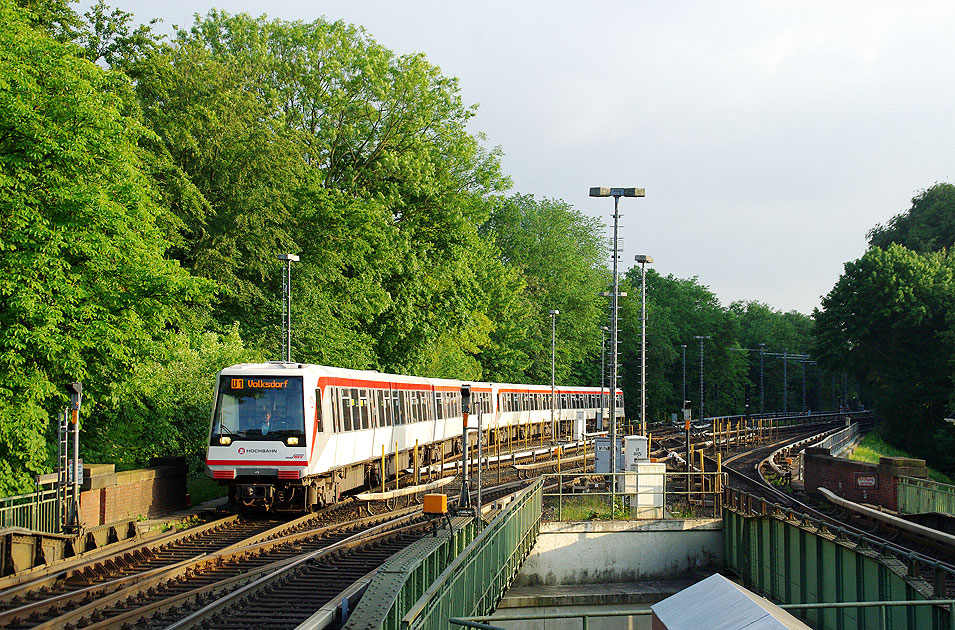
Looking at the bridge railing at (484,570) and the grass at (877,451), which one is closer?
the bridge railing at (484,570)

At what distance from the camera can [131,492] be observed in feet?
60.1

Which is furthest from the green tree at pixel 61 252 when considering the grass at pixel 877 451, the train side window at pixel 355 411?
the grass at pixel 877 451

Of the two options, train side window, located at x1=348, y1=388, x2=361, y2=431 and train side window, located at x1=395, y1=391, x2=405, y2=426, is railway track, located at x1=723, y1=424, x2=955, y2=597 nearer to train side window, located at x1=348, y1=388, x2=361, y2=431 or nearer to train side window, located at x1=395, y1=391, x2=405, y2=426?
train side window, located at x1=348, y1=388, x2=361, y2=431

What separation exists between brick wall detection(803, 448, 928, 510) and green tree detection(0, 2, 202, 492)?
738 inches

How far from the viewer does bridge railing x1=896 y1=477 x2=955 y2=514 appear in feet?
70.1

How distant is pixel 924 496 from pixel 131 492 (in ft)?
58.1

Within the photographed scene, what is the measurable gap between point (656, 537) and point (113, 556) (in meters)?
12.0

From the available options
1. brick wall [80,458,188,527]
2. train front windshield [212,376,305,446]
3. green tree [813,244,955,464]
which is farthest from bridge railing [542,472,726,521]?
green tree [813,244,955,464]

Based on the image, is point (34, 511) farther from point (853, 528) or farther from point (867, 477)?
point (867, 477)

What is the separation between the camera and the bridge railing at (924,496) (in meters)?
21.4

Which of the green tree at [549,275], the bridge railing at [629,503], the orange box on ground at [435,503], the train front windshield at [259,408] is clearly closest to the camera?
the orange box on ground at [435,503]

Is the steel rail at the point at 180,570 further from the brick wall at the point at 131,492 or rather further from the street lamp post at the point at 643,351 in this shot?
the street lamp post at the point at 643,351

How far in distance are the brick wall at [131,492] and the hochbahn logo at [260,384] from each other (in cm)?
230

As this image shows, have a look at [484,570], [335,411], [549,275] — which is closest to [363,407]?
[335,411]
